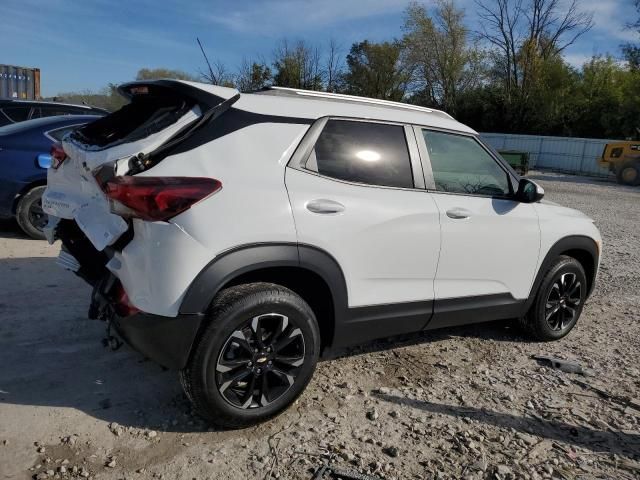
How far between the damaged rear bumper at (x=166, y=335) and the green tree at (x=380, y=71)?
40269 millimetres

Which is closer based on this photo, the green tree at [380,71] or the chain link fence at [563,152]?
the chain link fence at [563,152]

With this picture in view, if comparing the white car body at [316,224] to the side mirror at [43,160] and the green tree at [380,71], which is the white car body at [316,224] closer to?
the side mirror at [43,160]

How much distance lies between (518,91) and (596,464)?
39.3 meters

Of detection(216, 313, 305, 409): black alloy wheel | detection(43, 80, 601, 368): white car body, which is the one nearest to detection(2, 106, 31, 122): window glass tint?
detection(43, 80, 601, 368): white car body

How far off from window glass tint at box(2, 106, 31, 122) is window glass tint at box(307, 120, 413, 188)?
7.52m

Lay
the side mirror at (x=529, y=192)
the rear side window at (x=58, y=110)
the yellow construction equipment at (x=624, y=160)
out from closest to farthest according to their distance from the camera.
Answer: the side mirror at (x=529, y=192), the rear side window at (x=58, y=110), the yellow construction equipment at (x=624, y=160)

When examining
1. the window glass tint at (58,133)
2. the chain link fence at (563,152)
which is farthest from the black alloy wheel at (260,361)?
the chain link fence at (563,152)

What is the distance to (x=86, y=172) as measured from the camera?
2973 mm

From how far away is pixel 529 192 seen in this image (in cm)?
393

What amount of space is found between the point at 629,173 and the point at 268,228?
75.3ft

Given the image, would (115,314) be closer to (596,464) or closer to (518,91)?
(596,464)

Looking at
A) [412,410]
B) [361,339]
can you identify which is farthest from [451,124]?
[412,410]

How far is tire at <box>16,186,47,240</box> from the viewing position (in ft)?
20.7

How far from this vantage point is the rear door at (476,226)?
141 inches
